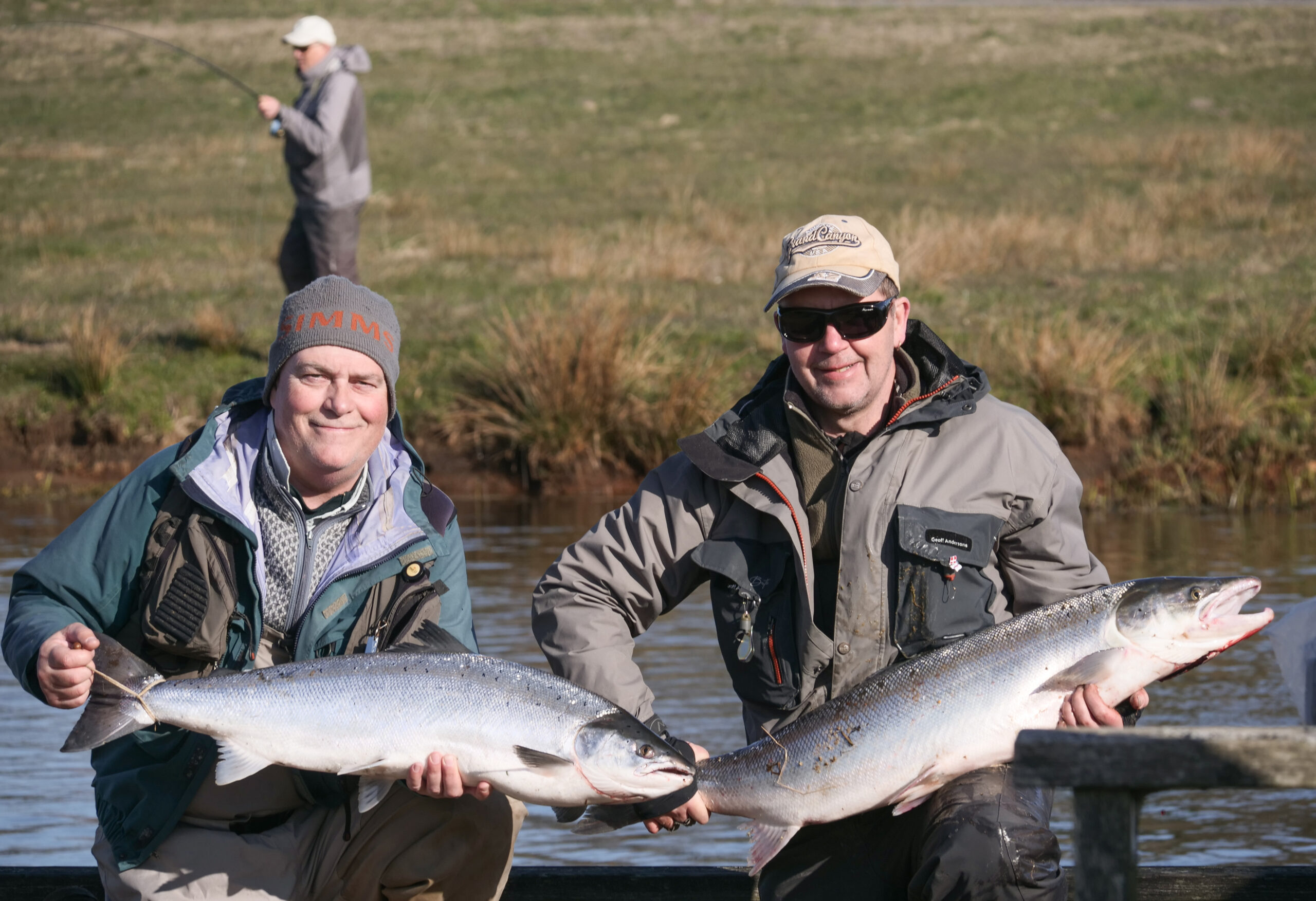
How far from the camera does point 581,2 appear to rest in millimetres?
61750

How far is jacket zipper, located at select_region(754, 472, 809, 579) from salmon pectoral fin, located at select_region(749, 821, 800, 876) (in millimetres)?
560

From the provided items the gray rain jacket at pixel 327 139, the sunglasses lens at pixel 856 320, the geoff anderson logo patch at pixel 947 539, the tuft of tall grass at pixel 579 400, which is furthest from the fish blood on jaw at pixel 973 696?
the gray rain jacket at pixel 327 139

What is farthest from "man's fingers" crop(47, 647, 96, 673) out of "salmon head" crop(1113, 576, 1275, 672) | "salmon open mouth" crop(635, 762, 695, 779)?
"salmon head" crop(1113, 576, 1275, 672)

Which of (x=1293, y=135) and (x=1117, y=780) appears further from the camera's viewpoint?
(x=1293, y=135)

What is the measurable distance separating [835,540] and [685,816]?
0.71m

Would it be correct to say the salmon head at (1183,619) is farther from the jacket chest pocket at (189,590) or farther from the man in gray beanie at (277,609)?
the jacket chest pocket at (189,590)

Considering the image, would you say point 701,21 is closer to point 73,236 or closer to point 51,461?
point 73,236

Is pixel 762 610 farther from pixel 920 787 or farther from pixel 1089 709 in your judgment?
pixel 1089 709

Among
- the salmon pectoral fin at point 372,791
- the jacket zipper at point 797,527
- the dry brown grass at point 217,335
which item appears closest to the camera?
the salmon pectoral fin at point 372,791

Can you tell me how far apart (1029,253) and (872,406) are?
12.5 meters

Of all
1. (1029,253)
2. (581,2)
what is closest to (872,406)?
(1029,253)

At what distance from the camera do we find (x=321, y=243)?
37.1 feet

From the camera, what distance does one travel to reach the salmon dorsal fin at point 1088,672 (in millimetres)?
3572

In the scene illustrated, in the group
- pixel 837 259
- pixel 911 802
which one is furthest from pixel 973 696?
pixel 837 259
